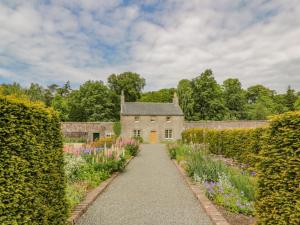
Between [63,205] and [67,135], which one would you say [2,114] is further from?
[67,135]

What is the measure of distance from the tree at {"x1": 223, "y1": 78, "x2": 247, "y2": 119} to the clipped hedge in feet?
176

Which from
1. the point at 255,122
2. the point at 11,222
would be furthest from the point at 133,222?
the point at 255,122

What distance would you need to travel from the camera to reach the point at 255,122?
131ft

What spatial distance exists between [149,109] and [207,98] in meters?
13.9

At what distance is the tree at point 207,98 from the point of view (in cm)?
5181

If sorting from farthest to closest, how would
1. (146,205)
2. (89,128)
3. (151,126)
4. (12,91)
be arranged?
(151,126) → (89,128) → (146,205) → (12,91)

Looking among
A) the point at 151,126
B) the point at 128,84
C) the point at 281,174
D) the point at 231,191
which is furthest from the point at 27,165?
the point at 128,84

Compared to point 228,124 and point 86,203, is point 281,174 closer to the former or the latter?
point 86,203

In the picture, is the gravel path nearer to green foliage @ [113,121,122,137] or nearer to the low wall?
green foliage @ [113,121,122,137]

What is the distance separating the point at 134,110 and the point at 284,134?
3961cm

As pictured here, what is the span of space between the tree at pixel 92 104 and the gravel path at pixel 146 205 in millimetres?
45092

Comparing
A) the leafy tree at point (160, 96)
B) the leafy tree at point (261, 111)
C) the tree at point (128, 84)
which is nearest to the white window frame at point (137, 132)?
the tree at point (128, 84)

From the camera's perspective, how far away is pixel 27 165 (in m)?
3.44

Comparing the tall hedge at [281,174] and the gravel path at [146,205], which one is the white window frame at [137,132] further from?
the tall hedge at [281,174]
